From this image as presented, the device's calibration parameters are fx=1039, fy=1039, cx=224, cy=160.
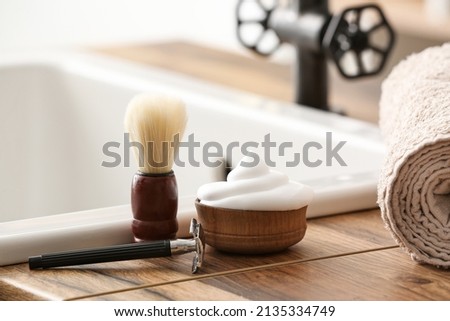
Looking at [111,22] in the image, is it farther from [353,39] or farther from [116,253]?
[116,253]

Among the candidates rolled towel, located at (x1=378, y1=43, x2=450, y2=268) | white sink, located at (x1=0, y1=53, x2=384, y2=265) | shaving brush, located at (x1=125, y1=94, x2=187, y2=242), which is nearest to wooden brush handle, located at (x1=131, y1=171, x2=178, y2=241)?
shaving brush, located at (x1=125, y1=94, x2=187, y2=242)

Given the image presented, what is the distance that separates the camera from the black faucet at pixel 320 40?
51.5 inches

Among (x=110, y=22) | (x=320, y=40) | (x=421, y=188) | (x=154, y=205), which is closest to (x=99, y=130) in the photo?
(x=320, y=40)

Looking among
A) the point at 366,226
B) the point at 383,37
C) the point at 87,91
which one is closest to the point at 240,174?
the point at 366,226

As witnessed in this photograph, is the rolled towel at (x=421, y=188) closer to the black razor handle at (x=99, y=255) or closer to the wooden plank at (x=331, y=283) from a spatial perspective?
the wooden plank at (x=331, y=283)

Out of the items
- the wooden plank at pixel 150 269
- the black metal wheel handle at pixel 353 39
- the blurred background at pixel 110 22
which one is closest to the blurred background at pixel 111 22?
the blurred background at pixel 110 22

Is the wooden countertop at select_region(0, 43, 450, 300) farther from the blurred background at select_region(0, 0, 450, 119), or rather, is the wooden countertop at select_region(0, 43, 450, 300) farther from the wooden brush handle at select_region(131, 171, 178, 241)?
the blurred background at select_region(0, 0, 450, 119)

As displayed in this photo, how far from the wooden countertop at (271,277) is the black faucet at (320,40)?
0.43 meters

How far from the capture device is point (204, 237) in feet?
2.72

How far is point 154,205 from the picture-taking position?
2.82 feet

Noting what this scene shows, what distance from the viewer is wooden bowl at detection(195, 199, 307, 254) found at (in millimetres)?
818

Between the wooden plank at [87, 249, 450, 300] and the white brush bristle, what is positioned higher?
the white brush bristle

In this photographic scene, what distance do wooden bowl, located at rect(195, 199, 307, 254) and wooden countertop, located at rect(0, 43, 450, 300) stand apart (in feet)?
0.04

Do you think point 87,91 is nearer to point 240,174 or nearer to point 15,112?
point 15,112
